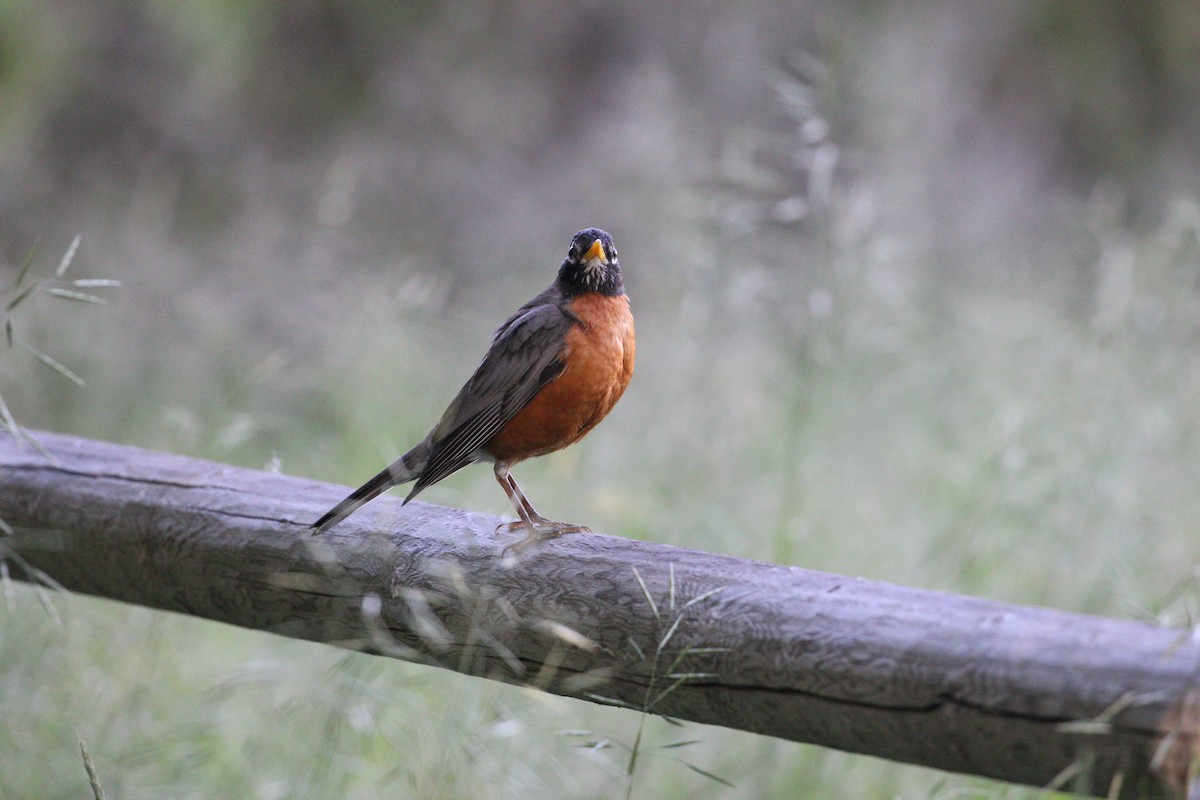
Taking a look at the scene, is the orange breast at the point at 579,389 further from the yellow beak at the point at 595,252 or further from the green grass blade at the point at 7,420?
the green grass blade at the point at 7,420

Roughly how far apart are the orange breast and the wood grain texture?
0.52 m

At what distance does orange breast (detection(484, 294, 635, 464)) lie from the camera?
2.81 meters

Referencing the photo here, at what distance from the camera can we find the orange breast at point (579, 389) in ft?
9.23

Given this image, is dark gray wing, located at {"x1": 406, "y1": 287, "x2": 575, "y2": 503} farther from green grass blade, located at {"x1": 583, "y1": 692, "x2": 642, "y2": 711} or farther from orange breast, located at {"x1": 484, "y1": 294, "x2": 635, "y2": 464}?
green grass blade, located at {"x1": 583, "y1": 692, "x2": 642, "y2": 711}

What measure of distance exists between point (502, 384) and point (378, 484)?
0.55 meters

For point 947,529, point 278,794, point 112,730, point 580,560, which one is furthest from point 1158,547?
point 112,730

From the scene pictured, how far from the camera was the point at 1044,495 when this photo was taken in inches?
142

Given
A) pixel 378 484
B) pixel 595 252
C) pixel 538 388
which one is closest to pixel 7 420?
pixel 378 484

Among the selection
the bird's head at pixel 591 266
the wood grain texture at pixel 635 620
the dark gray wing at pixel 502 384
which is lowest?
the wood grain texture at pixel 635 620

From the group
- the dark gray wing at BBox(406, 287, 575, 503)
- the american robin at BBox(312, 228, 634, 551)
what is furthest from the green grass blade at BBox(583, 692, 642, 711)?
the dark gray wing at BBox(406, 287, 575, 503)

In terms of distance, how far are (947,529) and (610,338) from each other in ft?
4.39

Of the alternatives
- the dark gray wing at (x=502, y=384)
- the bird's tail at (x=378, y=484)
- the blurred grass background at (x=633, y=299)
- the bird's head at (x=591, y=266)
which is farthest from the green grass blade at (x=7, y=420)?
the bird's head at (x=591, y=266)

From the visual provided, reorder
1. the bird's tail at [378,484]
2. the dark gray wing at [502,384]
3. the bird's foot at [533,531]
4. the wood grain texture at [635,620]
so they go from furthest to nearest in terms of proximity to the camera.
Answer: the dark gray wing at [502,384] → the bird's tail at [378,484] → the bird's foot at [533,531] → the wood grain texture at [635,620]

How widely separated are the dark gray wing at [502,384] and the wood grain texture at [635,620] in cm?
38
